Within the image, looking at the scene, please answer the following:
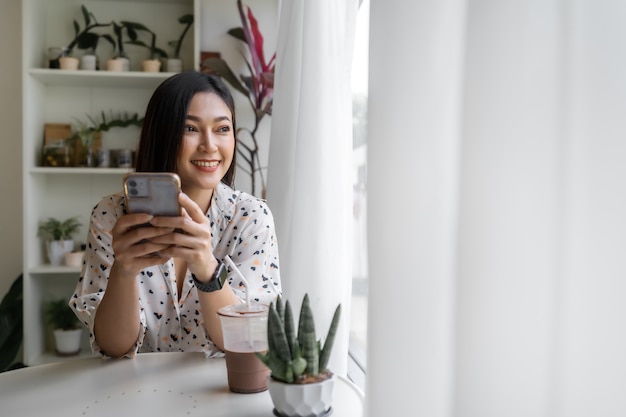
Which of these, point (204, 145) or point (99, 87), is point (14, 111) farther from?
point (204, 145)

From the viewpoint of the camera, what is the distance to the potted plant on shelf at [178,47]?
3.15 metres

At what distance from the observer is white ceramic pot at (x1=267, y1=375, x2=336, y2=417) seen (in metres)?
0.97

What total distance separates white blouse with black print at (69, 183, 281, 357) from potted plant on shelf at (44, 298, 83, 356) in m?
1.68

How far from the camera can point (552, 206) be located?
61 cm

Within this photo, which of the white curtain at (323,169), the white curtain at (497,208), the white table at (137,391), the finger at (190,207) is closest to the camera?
the white curtain at (497,208)

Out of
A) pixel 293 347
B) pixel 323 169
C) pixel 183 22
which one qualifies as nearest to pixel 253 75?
pixel 183 22

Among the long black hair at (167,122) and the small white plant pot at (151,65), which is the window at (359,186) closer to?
the long black hair at (167,122)

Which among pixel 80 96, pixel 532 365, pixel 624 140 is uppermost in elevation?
pixel 80 96

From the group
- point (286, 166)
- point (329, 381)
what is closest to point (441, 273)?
point (329, 381)

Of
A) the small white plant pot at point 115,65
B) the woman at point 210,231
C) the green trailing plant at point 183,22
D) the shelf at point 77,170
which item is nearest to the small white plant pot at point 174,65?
the green trailing plant at point 183,22

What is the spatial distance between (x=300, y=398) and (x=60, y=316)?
2.49 meters

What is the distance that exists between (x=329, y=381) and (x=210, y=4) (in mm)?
2691

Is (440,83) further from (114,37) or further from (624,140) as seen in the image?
(114,37)

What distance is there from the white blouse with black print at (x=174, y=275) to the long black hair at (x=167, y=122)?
15 centimetres
